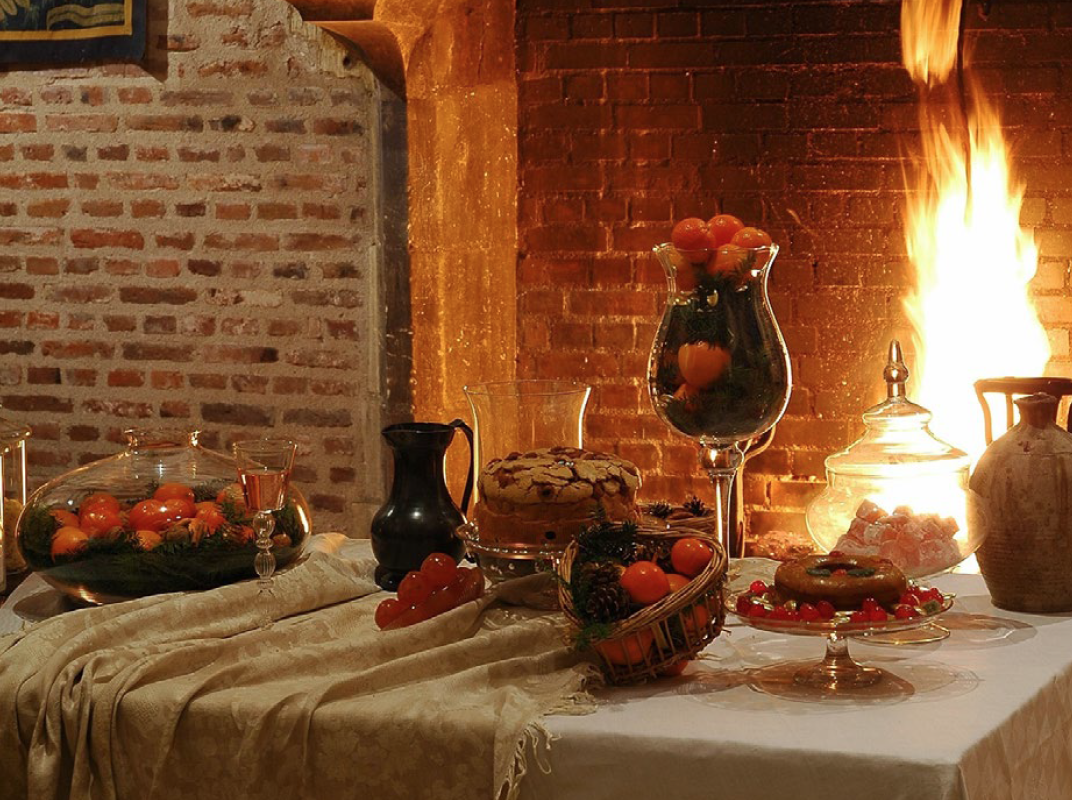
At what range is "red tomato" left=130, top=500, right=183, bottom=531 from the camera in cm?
201

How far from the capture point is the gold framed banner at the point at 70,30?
4031 mm

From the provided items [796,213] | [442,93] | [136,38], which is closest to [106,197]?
[136,38]

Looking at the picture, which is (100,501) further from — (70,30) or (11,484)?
(70,30)

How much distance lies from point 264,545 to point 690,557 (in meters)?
0.55

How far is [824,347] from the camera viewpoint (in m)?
3.68

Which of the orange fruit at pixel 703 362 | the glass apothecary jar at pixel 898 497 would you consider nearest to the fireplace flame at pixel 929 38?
the glass apothecary jar at pixel 898 497

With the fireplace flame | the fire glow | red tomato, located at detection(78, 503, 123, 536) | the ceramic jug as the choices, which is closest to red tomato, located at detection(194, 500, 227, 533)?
red tomato, located at detection(78, 503, 123, 536)

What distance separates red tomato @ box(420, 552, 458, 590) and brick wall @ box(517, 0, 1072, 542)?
1.91 metres

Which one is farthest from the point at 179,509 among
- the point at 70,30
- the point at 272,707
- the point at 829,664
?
the point at 70,30

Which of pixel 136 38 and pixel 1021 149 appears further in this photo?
pixel 136 38

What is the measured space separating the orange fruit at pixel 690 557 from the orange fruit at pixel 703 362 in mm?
310

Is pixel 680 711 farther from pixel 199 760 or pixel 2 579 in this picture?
pixel 2 579

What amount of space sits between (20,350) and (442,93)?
4.64 ft

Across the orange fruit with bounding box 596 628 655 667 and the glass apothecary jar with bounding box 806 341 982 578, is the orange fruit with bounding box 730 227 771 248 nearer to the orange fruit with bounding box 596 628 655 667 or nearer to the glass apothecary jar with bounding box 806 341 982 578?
the glass apothecary jar with bounding box 806 341 982 578
